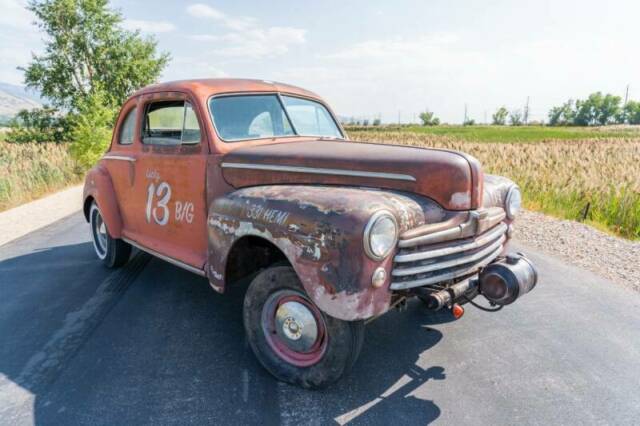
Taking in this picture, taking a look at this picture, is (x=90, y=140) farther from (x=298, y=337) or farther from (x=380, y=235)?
(x=380, y=235)

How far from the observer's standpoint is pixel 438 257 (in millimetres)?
2457

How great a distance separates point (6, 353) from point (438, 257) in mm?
3167

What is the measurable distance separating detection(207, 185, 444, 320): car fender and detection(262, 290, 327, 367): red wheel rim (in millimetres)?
297

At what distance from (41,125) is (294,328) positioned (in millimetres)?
30208

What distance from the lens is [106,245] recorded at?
15.9ft

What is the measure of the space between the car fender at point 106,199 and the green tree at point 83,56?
23146 mm

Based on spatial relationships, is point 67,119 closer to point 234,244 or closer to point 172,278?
point 172,278

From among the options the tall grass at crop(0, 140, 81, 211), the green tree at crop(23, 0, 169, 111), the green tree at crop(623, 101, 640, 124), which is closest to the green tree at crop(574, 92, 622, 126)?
the green tree at crop(623, 101, 640, 124)

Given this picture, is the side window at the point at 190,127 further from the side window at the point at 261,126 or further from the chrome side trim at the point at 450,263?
the chrome side trim at the point at 450,263

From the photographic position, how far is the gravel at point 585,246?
4832 millimetres

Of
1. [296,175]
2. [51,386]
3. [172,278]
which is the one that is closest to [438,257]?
[296,175]

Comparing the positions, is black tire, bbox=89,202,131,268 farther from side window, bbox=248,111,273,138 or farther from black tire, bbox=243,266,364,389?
black tire, bbox=243,266,364,389

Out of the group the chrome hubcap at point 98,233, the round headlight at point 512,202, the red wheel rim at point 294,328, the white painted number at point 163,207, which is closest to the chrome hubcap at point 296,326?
the red wheel rim at point 294,328

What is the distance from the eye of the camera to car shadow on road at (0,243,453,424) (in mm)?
2387
